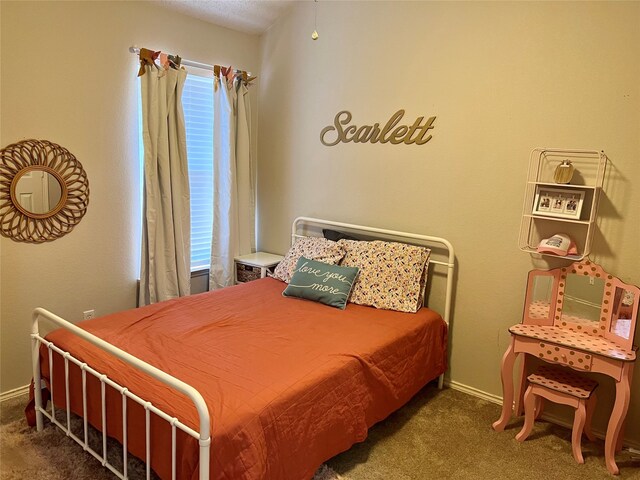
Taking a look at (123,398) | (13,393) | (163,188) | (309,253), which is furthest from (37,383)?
(309,253)

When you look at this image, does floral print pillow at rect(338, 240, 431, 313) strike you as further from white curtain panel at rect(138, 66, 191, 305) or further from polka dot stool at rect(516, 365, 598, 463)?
white curtain panel at rect(138, 66, 191, 305)

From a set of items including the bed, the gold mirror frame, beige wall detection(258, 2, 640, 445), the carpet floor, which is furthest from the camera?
the gold mirror frame

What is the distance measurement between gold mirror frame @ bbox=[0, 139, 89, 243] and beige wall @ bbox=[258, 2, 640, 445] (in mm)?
1561

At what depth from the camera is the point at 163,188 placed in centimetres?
334

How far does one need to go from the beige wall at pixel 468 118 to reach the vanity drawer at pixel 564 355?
0.40 m

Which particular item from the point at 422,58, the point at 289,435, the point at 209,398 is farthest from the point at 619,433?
the point at 422,58

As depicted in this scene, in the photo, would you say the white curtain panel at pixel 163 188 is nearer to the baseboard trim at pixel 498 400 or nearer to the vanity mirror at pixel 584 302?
the baseboard trim at pixel 498 400

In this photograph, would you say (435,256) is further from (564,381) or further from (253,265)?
(253,265)

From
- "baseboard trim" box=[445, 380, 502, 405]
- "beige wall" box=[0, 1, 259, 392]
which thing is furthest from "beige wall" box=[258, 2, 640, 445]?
"beige wall" box=[0, 1, 259, 392]

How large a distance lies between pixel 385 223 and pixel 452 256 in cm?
55

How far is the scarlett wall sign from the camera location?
313 cm

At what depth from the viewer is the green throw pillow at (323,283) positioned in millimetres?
3018

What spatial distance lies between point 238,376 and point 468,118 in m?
2.03

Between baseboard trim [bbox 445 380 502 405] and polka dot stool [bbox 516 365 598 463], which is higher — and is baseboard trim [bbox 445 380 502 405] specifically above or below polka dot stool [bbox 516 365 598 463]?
below
